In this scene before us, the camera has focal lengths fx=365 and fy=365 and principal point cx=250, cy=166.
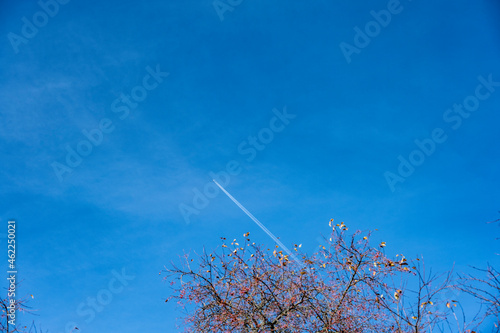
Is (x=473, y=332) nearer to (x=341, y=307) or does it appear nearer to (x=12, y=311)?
(x=341, y=307)

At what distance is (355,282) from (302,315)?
1438 mm

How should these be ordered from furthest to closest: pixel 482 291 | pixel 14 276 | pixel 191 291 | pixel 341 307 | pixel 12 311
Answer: pixel 14 276, pixel 12 311, pixel 191 291, pixel 341 307, pixel 482 291

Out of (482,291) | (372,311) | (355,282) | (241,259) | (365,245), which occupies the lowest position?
(482,291)

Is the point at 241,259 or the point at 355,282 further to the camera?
the point at 241,259

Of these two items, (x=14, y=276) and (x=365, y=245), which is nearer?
(x=365, y=245)

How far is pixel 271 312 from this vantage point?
8.74 meters

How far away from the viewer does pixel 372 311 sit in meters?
8.12

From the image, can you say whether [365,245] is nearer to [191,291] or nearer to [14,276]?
[191,291]

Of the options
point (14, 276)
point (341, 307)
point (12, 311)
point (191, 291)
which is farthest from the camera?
point (14, 276)

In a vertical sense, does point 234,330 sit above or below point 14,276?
below

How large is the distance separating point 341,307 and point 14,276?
9894 mm

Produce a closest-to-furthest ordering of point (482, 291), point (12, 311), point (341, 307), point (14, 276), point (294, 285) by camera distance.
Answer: point (482, 291), point (341, 307), point (294, 285), point (12, 311), point (14, 276)

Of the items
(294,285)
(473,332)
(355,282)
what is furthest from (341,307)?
(473,332)

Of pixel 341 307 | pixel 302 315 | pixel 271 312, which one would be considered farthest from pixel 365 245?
pixel 271 312
